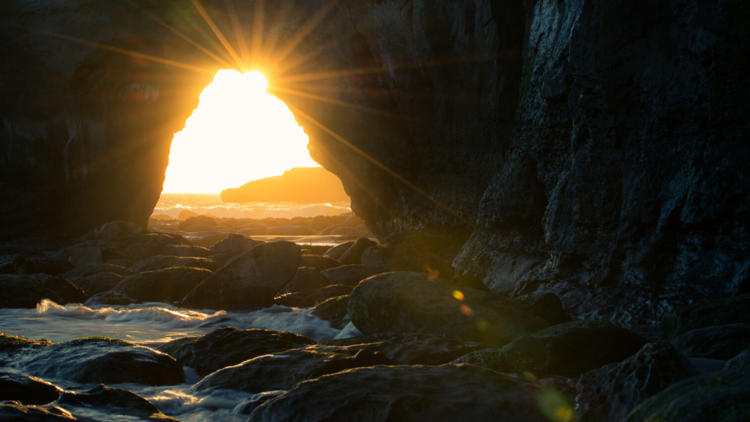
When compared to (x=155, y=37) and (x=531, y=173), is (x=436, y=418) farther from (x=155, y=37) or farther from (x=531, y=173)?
(x=155, y=37)

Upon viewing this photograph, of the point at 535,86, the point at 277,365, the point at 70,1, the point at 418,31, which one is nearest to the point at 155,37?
the point at 70,1

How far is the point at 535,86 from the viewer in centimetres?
739

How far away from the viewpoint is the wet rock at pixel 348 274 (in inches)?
331

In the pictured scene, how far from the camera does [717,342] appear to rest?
318cm

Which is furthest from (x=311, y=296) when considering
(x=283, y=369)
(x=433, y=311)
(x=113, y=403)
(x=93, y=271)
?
(x=113, y=403)

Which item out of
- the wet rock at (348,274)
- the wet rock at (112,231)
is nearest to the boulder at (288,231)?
the wet rock at (112,231)

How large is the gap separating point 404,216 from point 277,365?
35.8 feet

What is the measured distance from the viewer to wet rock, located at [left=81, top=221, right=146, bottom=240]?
14258 mm

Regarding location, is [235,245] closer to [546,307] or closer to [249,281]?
[249,281]

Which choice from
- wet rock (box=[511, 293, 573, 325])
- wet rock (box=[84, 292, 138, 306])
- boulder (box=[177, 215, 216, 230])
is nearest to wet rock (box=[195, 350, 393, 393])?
wet rock (box=[511, 293, 573, 325])

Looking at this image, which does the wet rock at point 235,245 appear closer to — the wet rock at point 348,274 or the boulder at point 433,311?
the wet rock at point 348,274

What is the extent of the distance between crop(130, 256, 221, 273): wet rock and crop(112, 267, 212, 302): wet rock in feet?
3.91

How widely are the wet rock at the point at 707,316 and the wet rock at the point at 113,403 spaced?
3363 millimetres

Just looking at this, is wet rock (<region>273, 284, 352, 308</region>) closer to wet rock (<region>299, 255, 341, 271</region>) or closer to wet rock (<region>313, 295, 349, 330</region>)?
wet rock (<region>313, 295, 349, 330</region>)
